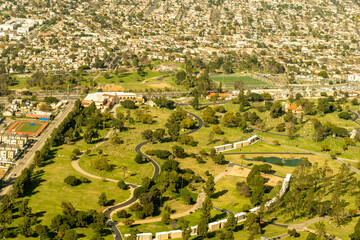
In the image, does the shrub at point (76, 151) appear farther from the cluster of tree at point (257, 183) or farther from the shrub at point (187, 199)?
the cluster of tree at point (257, 183)

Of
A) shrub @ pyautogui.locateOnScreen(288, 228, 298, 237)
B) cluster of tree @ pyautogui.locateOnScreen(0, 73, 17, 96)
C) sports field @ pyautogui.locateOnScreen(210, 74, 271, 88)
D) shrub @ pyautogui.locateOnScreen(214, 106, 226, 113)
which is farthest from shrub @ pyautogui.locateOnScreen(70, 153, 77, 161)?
sports field @ pyautogui.locateOnScreen(210, 74, 271, 88)

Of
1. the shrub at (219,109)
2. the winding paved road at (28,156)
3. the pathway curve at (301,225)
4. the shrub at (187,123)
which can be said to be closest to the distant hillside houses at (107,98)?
the winding paved road at (28,156)

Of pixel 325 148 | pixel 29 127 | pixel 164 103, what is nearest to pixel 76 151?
pixel 29 127

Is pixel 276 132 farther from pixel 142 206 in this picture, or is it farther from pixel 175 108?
pixel 142 206

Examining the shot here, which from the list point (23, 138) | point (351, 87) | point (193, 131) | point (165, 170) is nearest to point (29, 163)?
point (23, 138)

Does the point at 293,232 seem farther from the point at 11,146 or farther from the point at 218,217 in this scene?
the point at 11,146

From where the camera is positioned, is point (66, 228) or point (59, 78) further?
point (59, 78)

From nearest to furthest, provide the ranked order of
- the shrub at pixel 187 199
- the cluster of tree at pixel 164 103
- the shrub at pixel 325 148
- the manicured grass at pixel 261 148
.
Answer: the shrub at pixel 187 199, the manicured grass at pixel 261 148, the shrub at pixel 325 148, the cluster of tree at pixel 164 103
